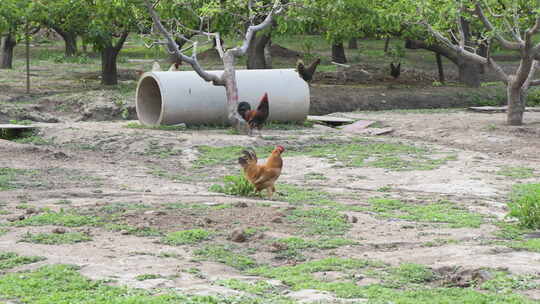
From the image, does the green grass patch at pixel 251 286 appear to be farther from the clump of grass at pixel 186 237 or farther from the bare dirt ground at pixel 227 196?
the clump of grass at pixel 186 237

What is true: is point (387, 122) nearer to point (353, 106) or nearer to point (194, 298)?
point (353, 106)

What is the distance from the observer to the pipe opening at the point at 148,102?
20.0 metres

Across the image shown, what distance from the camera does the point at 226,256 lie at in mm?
7418

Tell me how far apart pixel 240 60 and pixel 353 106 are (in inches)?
424

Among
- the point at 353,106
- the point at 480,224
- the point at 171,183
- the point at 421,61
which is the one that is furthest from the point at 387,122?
the point at 421,61

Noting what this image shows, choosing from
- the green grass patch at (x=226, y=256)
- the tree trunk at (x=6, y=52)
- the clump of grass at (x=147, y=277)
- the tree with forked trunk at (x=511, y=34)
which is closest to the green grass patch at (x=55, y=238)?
the green grass patch at (x=226, y=256)

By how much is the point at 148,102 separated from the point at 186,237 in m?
12.9

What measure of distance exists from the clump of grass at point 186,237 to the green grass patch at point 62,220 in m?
0.97

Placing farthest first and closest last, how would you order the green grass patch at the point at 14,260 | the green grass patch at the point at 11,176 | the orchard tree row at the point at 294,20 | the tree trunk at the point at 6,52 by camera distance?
the tree trunk at the point at 6,52 → the orchard tree row at the point at 294,20 → the green grass patch at the point at 11,176 → the green grass patch at the point at 14,260

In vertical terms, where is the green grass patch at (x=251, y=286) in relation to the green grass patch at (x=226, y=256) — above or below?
above

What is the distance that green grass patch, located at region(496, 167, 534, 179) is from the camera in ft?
41.9

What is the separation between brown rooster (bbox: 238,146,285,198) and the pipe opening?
9379 mm

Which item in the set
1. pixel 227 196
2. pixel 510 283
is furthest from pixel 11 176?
pixel 510 283

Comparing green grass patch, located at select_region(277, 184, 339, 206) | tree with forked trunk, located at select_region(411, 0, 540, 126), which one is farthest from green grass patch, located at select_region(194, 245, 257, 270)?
tree with forked trunk, located at select_region(411, 0, 540, 126)
